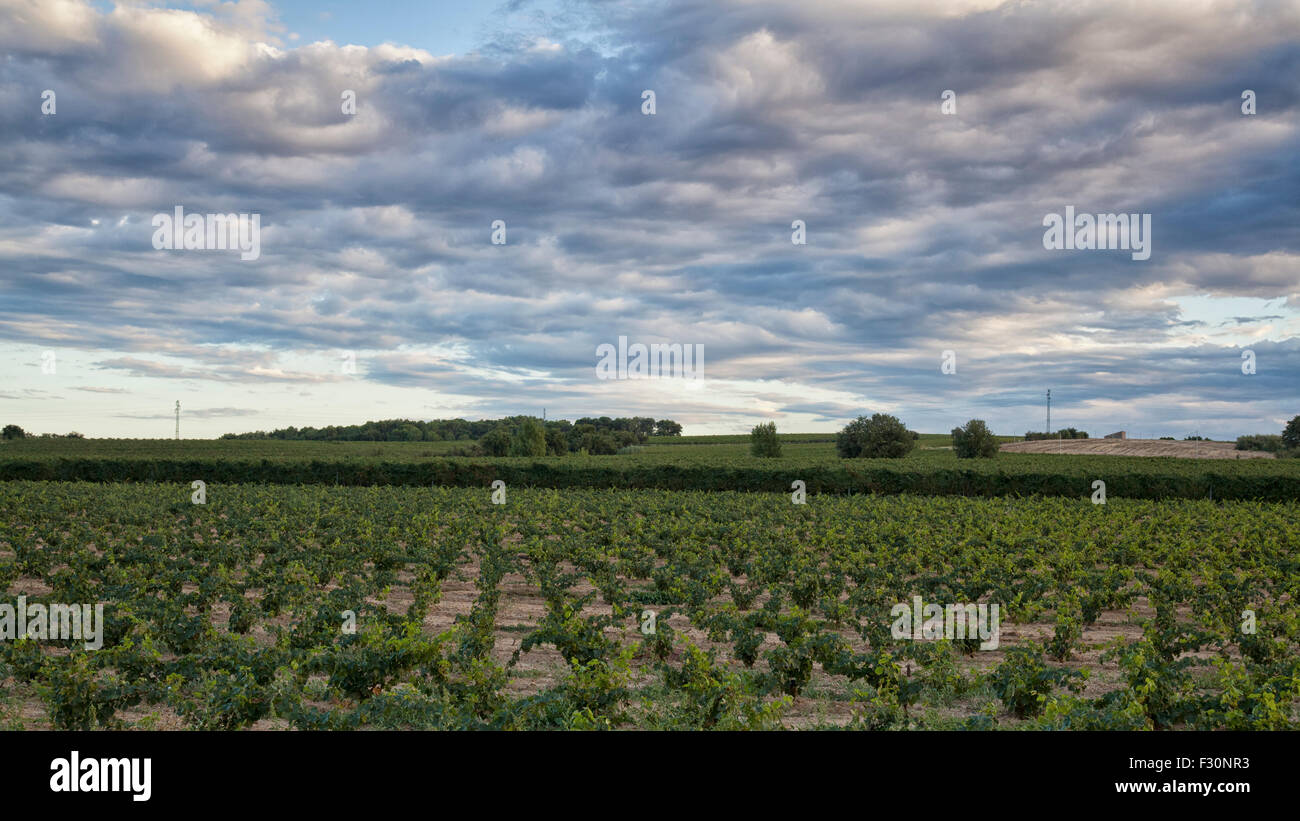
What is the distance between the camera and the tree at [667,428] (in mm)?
139875

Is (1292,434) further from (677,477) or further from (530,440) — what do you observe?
(530,440)

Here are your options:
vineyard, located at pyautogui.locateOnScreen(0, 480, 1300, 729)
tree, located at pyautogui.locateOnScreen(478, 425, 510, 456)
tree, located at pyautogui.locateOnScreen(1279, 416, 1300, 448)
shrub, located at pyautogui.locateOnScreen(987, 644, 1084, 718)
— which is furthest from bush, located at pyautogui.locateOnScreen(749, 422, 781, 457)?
shrub, located at pyautogui.locateOnScreen(987, 644, 1084, 718)

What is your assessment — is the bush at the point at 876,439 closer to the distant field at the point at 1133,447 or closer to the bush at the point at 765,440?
the bush at the point at 765,440

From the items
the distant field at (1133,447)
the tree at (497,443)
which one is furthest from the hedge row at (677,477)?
the distant field at (1133,447)

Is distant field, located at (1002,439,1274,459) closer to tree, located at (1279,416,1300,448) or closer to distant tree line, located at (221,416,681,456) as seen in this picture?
tree, located at (1279,416,1300,448)

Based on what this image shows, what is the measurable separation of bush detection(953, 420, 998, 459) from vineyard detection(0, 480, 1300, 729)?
4423 cm

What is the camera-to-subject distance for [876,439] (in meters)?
78.4

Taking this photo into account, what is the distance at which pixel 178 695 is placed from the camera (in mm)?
10133

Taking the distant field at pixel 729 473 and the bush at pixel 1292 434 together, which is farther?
the bush at pixel 1292 434

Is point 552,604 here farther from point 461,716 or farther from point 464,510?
point 464,510

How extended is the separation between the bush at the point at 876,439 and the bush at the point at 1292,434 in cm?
4370

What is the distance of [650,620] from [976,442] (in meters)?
70.0
